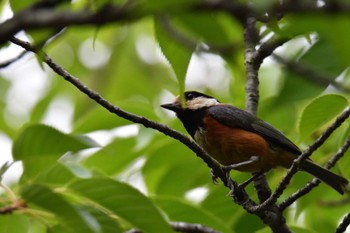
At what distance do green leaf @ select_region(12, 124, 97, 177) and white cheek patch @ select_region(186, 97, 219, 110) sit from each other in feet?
6.78

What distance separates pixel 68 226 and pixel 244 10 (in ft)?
6.14

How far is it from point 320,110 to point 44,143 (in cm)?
125

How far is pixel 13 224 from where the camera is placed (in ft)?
9.76

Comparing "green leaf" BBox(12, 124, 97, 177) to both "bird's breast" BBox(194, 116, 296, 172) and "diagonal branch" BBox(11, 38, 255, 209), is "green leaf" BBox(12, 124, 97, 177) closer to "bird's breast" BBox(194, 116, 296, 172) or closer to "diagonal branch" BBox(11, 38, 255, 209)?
"diagonal branch" BBox(11, 38, 255, 209)

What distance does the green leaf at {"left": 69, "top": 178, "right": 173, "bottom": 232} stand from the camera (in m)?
2.59

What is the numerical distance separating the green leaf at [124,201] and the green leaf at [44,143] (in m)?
0.17

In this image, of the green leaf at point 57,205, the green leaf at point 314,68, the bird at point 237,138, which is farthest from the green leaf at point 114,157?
the green leaf at point 314,68

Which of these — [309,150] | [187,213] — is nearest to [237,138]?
[187,213]

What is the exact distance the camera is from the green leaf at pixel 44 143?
2.82 meters

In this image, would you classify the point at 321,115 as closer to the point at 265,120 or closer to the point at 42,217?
the point at 265,120

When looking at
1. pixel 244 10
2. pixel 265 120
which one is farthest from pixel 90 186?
pixel 244 10

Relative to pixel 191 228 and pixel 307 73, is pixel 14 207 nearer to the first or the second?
pixel 191 228

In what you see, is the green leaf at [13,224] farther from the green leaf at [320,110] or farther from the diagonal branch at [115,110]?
the green leaf at [320,110]

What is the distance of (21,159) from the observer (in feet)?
9.67
